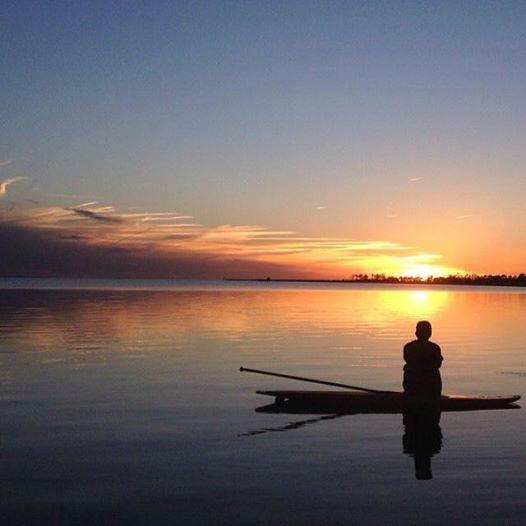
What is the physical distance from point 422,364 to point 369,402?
5.78 ft

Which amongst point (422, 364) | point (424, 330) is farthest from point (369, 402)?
point (424, 330)

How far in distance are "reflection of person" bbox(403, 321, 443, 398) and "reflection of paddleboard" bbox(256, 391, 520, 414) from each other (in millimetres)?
244

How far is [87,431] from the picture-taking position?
1605 centimetres

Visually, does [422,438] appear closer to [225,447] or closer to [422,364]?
[422,364]

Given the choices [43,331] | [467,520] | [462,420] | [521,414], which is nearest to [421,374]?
[462,420]

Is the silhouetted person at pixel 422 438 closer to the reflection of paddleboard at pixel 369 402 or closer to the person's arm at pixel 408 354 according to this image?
the reflection of paddleboard at pixel 369 402

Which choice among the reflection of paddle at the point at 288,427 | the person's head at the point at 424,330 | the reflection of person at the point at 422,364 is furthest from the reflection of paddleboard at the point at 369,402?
the person's head at the point at 424,330

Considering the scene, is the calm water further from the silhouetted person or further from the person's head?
the person's head

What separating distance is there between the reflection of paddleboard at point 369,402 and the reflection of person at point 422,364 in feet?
0.80

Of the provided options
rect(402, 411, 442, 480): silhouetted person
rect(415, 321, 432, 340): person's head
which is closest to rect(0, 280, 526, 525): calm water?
rect(402, 411, 442, 480): silhouetted person

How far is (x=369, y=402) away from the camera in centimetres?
1827

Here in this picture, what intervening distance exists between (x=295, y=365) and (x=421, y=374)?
11348mm

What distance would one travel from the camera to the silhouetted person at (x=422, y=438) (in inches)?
520

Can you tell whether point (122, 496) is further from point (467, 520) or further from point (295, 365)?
point (295, 365)
